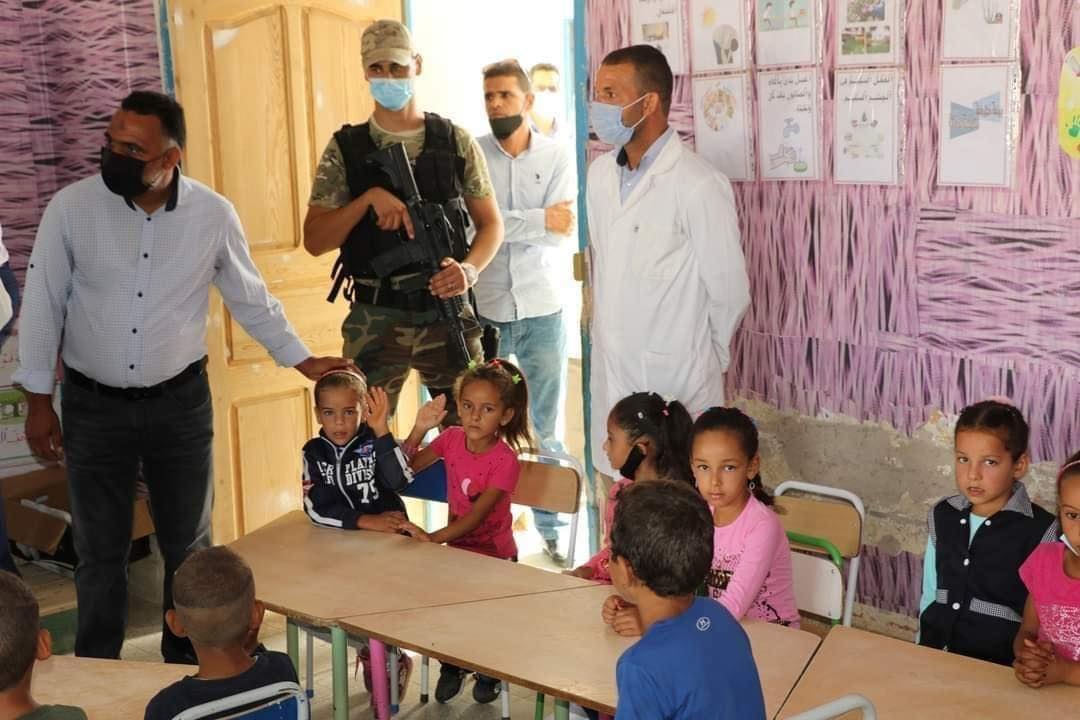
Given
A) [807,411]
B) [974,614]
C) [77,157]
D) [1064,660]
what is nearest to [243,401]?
[77,157]

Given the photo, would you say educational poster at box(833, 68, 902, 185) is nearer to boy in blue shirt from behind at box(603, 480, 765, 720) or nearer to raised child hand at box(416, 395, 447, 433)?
raised child hand at box(416, 395, 447, 433)

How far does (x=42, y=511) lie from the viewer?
429 centimetres

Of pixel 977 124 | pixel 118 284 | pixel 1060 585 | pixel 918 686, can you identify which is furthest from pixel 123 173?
pixel 1060 585

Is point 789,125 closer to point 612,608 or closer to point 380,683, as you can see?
point 612,608

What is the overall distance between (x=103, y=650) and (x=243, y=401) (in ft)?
3.76

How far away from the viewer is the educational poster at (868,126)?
133 inches

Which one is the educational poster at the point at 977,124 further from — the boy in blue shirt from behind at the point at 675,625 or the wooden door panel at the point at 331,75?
the wooden door panel at the point at 331,75

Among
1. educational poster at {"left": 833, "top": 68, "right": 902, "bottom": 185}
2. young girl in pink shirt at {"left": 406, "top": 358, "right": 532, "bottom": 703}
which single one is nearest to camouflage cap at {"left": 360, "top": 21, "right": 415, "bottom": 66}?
young girl in pink shirt at {"left": 406, "top": 358, "right": 532, "bottom": 703}

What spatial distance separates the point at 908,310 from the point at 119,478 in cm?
224

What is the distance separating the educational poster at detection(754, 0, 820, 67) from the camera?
351 cm

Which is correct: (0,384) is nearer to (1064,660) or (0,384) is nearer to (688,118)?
(688,118)

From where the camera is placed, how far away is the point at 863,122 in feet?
11.3

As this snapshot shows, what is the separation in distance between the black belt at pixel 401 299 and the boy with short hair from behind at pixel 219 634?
1.86 m

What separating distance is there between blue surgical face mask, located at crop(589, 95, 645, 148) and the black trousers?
1340mm
